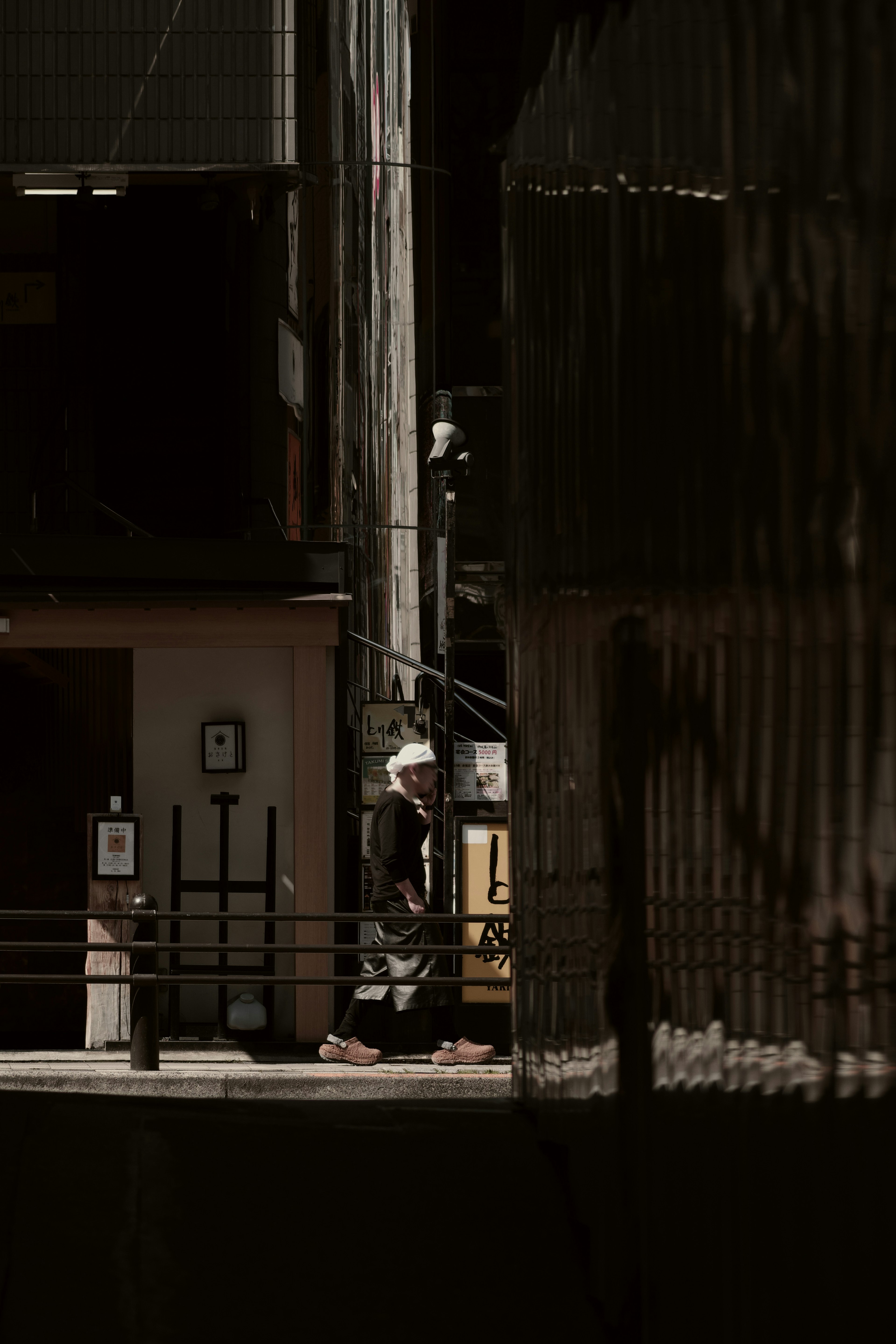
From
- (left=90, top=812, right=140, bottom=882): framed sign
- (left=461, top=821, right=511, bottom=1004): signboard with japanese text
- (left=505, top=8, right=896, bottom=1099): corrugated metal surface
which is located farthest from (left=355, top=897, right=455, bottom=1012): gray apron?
(left=505, top=8, right=896, bottom=1099): corrugated metal surface

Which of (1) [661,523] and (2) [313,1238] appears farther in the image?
(2) [313,1238]

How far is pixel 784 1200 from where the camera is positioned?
1.43 m

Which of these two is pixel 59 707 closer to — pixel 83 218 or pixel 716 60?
pixel 83 218

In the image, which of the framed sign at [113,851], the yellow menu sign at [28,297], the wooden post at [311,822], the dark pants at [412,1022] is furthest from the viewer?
the yellow menu sign at [28,297]

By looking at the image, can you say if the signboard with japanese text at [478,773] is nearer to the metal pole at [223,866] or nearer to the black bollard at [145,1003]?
the metal pole at [223,866]

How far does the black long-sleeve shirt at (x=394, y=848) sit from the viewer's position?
29.4 ft

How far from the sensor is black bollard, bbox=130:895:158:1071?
796 centimetres

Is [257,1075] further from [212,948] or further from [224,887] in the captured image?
[224,887]

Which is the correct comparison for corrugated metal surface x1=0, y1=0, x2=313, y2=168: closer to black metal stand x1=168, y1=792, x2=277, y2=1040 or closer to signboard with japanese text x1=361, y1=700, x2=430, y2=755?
signboard with japanese text x1=361, y1=700, x2=430, y2=755

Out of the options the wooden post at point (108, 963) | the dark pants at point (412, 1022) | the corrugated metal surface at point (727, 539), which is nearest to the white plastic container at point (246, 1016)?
the dark pants at point (412, 1022)

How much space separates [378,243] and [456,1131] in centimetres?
969

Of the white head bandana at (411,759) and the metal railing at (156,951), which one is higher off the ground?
the white head bandana at (411,759)

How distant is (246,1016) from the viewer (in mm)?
10367

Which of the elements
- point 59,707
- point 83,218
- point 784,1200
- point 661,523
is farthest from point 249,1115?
point 83,218
